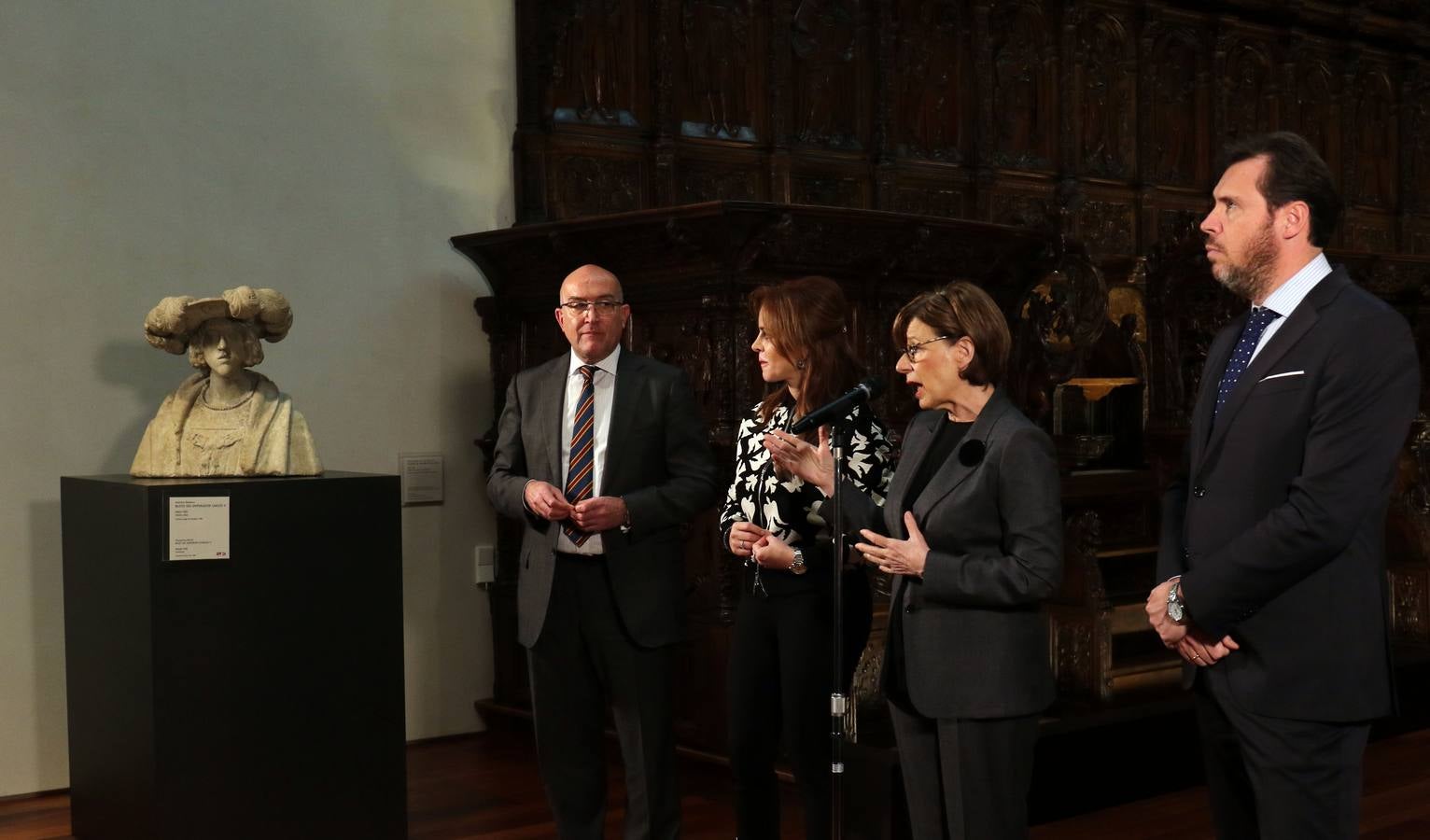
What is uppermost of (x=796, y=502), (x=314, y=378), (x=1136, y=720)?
(x=314, y=378)

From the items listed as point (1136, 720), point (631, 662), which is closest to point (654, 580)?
point (631, 662)

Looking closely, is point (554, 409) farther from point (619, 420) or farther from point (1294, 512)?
point (1294, 512)

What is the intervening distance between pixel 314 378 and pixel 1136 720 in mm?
3450

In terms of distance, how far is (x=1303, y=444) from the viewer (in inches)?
103

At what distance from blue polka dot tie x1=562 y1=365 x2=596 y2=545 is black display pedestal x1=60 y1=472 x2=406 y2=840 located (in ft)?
2.61

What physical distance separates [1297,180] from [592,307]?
187cm

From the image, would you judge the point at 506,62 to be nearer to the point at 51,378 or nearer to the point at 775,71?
the point at 775,71

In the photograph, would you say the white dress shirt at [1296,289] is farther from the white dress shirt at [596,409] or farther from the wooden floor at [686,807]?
the wooden floor at [686,807]

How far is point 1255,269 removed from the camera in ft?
8.89

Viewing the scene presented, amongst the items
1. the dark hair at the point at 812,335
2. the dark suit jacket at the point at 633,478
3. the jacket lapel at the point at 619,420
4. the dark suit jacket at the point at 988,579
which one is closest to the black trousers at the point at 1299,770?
the dark suit jacket at the point at 988,579

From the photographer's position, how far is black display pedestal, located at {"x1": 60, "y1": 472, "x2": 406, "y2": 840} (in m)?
4.06

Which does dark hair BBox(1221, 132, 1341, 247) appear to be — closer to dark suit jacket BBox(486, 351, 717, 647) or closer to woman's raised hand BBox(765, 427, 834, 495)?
woman's raised hand BBox(765, 427, 834, 495)

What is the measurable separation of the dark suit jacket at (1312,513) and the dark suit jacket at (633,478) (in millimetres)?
1576

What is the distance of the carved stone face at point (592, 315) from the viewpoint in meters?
3.89
